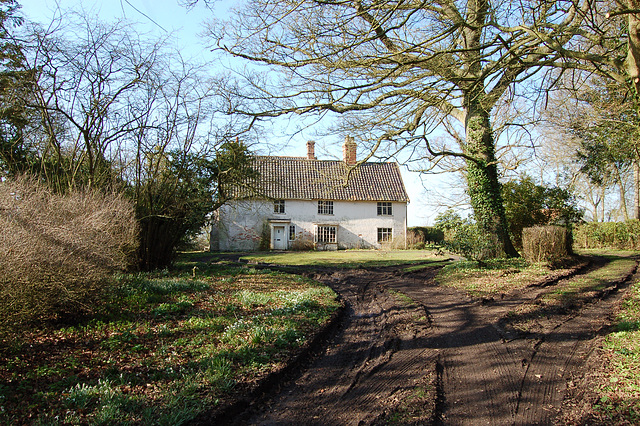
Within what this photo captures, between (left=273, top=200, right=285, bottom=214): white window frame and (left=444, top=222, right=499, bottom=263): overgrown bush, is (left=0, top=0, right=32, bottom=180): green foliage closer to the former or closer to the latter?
(left=444, top=222, right=499, bottom=263): overgrown bush

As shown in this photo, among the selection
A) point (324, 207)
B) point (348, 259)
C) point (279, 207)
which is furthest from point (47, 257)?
point (324, 207)

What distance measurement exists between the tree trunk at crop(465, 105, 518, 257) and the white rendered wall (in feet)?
58.4

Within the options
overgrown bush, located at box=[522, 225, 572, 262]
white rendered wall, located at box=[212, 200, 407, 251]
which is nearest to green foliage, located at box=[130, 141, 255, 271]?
overgrown bush, located at box=[522, 225, 572, 262]

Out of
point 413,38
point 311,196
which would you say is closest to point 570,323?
point 413,38

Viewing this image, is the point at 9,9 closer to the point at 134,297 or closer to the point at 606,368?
the point at 134,297

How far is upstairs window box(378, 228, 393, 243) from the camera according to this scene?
32781 mm

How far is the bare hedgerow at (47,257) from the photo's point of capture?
4.55 metres

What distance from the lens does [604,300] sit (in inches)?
312

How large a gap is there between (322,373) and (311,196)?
27.7 meters

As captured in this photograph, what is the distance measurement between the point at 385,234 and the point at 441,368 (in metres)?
28.6

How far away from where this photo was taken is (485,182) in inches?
542

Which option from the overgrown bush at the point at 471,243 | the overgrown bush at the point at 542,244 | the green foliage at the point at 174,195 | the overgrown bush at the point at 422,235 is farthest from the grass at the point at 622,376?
the overgrown bush at the point at 422,235

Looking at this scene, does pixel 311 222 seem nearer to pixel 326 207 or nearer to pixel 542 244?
pixel 326 207

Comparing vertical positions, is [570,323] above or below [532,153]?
below
